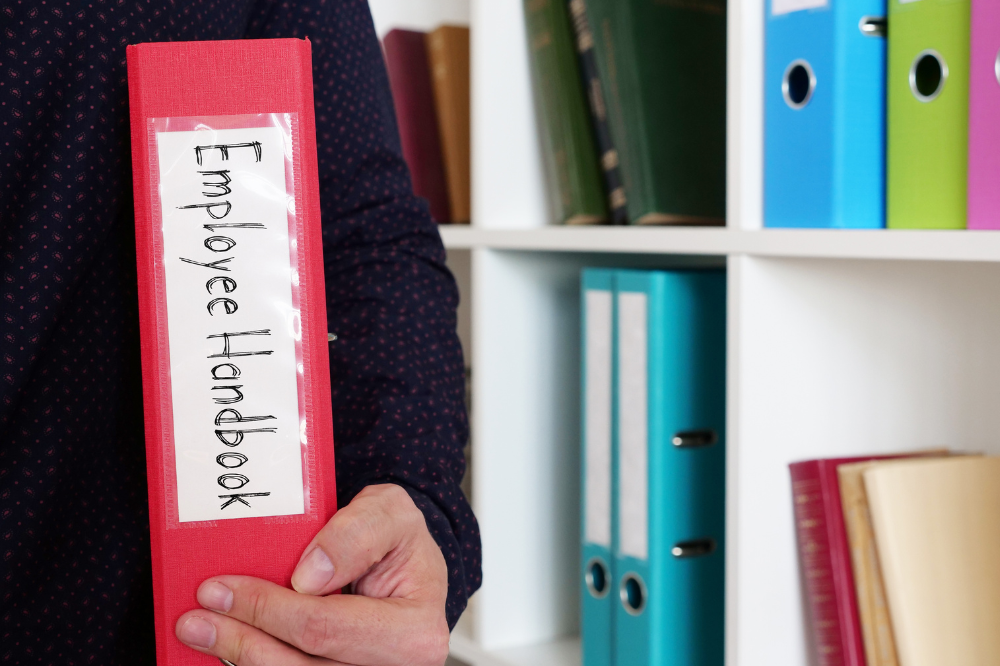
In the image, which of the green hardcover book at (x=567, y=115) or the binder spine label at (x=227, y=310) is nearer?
the binder spine label at (x=227, y=310)

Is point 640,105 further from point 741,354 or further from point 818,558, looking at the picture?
point 818,558

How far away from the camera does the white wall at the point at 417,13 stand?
1.57m

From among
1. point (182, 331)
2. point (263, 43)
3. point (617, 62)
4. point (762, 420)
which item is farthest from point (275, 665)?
point (617, 62)

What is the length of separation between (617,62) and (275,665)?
0.71m

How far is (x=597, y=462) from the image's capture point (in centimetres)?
100

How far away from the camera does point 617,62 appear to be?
959mm

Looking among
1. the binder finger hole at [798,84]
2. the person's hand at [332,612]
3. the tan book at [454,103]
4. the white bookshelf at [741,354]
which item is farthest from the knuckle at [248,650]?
the tan book at [454,103]

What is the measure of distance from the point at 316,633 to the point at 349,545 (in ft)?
0.15

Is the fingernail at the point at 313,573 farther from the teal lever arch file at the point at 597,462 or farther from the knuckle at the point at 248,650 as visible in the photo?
the teal lever arch file at the point at 597,462

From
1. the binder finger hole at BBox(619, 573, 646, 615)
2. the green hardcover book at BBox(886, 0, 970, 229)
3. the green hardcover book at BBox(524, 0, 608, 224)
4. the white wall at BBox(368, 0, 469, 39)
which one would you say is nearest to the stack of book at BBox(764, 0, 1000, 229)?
the green hardcover book at BBox(886, 0, 970, 229)

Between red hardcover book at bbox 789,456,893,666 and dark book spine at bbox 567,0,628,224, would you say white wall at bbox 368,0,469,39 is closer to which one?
dark book spine at bbox 567,0,628,224

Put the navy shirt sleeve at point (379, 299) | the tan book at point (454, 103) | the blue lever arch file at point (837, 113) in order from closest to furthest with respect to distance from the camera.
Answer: the navy shirt sleeve at point (379, 299)
the blue lever arch file at point (837, 113)
the tan book at point (454, 103)

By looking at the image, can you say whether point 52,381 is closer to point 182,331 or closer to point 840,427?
point 182,331

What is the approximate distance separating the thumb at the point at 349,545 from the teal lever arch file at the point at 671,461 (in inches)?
17.9
